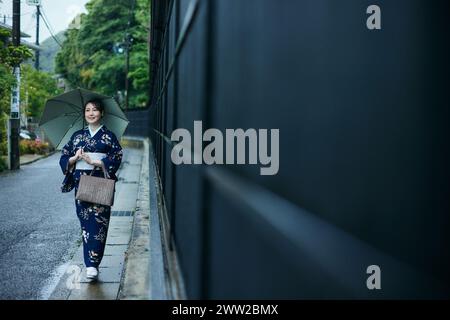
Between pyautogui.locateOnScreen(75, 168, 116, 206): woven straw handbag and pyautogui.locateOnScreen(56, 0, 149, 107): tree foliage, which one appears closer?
pyautogui.locateOnScreen(75, 168, 116, 206): woven straw handbag

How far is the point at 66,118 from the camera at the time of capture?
6.01 metres

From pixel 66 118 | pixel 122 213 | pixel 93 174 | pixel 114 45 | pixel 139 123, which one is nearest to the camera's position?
pixel 93 174

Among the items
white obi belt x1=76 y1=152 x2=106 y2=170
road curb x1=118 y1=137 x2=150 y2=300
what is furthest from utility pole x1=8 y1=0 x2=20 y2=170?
white obi belt x1=76 y1=152 x2=106 y2=170

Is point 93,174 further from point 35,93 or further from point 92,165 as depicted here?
point 35,93

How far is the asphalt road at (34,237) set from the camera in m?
5.07

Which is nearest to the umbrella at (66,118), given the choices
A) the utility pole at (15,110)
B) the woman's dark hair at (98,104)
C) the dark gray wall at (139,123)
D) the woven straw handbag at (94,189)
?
the woman's dark hair at (98,104)

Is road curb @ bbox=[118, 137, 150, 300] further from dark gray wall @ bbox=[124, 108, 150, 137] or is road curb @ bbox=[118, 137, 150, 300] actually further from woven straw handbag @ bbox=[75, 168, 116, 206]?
dark gray wall @ bbox=[124, 108, 150, 137]

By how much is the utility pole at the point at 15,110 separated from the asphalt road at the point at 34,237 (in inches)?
179

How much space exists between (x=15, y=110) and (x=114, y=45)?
3269 centimetres

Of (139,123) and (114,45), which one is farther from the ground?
(114,45)

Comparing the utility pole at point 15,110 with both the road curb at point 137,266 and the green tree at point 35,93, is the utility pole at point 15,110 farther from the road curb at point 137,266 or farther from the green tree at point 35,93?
the green tree at point 35,93

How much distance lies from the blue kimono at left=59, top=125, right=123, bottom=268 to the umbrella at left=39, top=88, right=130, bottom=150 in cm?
40

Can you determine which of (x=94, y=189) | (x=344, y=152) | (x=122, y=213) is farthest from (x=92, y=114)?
(x=344, y=152)

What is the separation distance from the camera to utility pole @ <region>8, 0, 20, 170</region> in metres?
16.9
